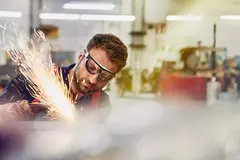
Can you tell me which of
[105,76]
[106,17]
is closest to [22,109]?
[105,76]

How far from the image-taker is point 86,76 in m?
1.46

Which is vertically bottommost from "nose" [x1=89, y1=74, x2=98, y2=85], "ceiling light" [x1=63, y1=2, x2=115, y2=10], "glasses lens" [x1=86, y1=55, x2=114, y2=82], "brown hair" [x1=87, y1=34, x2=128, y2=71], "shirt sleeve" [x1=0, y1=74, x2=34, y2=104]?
"shirt sleeve" [x1=0, y1=74, x2=34, y2=104]

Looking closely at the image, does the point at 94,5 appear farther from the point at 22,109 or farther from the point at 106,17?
the point at 22,109

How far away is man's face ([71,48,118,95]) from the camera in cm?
Answer: 144

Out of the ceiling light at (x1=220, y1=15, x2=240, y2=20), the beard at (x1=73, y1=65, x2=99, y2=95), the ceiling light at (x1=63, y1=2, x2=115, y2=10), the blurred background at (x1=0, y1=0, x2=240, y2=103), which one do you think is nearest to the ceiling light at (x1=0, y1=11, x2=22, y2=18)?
the blurred background at (x1=0, y1=0, x2=240, y2=103)

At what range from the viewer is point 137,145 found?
158 centimetres

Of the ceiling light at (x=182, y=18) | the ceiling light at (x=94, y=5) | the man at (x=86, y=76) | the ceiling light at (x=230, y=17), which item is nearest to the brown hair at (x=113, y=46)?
the man at (x=86, y=76)

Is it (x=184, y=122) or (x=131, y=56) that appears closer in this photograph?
(x=131, y=56)

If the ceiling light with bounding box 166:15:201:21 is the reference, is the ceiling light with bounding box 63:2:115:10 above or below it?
above

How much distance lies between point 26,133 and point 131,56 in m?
0.55

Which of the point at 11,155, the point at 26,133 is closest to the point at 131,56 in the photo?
the point at 26,133

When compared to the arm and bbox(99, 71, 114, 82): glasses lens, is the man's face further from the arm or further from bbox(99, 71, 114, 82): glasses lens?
the arm

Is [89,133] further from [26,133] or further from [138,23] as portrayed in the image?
[138,23]

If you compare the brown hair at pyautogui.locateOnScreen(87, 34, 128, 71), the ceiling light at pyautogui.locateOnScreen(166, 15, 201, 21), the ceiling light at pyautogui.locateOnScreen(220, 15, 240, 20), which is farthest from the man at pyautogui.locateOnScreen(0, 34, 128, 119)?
the ceiling light at pyautogui.locateOnScreen(220, 15, 240, 20)
